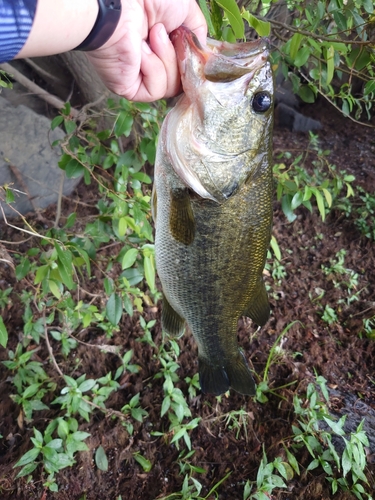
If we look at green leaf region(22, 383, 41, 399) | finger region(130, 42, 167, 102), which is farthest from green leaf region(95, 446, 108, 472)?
finger region(130, 42, 167, 102)

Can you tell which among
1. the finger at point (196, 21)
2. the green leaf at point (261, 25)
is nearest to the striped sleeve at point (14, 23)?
the finger at point (196, 21)

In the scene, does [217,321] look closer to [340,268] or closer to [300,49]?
[300,49]

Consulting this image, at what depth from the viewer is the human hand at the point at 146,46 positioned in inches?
→ 39.1

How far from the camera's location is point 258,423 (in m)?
2.37

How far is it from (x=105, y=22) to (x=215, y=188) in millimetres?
550

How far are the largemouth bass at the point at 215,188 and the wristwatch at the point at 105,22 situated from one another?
18 cm

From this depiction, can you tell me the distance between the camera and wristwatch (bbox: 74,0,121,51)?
929 mm

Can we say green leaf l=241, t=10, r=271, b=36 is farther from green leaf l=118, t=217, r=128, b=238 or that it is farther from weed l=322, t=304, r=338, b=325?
weed l=322, t=304, r=338, b=325

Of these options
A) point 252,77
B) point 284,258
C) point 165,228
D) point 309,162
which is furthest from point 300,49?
point 309,162

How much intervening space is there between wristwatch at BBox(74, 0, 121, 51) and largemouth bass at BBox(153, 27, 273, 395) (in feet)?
0.60

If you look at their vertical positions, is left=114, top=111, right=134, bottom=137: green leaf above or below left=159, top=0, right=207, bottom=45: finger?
below

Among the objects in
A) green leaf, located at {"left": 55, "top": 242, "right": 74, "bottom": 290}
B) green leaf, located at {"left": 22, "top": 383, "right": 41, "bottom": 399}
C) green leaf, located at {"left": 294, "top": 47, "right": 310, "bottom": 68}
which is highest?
green leaf, located at {"left": 294, "top": 47, "right": 310, "bottom": 68}

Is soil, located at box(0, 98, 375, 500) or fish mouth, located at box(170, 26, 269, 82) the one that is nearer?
fish mouth, located at box(170, 26, 269, 82)

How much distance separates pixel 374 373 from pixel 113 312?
2.20 m
